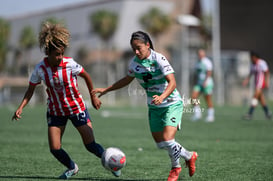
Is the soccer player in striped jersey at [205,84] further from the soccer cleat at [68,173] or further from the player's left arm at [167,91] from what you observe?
the player's left arm at [167,91]

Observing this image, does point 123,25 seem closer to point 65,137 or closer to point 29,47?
point 29,47

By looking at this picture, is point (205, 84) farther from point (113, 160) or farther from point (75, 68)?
point (113, 160)

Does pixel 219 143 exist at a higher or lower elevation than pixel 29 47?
lower

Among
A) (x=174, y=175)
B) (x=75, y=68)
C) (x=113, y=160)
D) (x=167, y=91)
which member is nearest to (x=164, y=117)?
(x=167, y=91)

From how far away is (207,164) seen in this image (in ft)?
27.3

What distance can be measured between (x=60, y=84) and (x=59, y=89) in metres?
0.07

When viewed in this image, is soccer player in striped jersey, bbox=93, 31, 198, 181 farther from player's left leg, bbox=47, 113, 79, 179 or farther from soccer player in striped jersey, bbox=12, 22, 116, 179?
player's left leg, bbox=47, 113, 79, 179

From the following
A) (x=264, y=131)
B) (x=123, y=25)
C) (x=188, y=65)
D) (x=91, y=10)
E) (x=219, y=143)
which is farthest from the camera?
(x=91, y=10)

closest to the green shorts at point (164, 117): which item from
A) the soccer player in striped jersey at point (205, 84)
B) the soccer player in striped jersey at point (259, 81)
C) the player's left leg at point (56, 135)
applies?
the player's left leg at point (56, 135)

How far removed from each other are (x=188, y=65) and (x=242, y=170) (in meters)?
29.3

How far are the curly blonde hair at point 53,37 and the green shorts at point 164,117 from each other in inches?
56.5

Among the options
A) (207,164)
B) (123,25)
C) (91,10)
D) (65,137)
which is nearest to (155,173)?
(207,164)

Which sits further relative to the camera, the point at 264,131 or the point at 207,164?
the point at 264,131

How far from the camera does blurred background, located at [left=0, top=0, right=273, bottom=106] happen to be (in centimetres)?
3484
